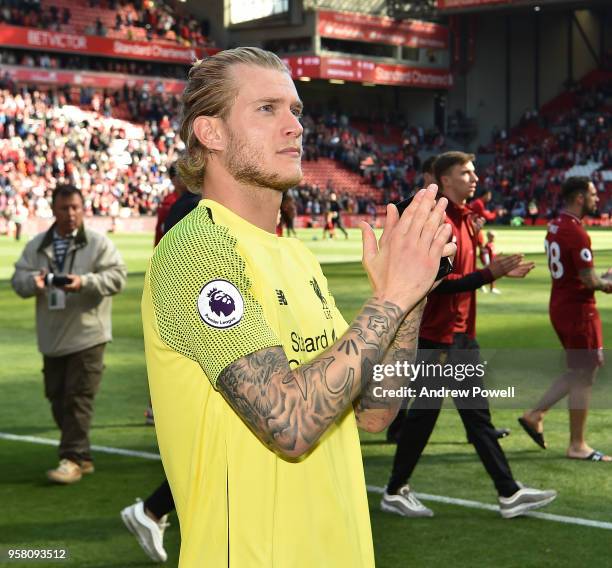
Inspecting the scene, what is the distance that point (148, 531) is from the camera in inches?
236

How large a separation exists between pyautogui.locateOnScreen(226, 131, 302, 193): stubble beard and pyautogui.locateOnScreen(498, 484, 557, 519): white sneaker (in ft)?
14.9

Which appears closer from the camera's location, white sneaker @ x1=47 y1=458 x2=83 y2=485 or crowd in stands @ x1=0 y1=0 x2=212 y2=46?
white sneaker @ x1=47 y1=458 x2=83 y2=485

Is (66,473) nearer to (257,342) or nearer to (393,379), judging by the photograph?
(393,379)

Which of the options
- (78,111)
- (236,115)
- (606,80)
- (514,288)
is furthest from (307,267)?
(606,80)

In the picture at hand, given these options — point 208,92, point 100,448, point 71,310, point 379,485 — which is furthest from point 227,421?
point 100,448

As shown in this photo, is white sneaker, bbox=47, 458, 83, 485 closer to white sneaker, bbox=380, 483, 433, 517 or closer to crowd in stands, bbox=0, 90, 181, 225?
white sneaker, bbox=380, 483, 433, 517

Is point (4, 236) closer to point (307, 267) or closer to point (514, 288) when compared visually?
point (514, 288)

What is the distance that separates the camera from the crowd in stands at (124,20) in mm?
58438

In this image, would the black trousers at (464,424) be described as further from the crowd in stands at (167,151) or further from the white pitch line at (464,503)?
the crowd in stands at (167,151)

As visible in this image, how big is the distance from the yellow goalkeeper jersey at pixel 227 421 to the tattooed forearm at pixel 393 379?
0.26 metres

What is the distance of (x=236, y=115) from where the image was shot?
2.59 meters

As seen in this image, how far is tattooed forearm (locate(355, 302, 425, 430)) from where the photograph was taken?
2.72 m

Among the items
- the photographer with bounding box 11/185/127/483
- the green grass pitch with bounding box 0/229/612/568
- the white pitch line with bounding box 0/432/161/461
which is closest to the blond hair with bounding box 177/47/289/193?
the green grass pitch with bounding box 0/229/612/568

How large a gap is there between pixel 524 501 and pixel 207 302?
4.83 metres
